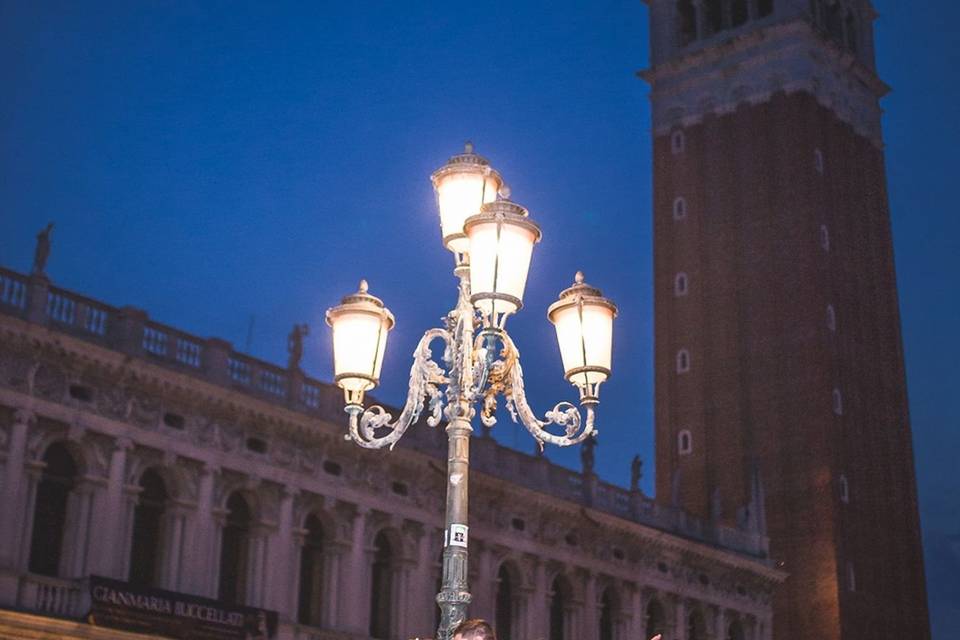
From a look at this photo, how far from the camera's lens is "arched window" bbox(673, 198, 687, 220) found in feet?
168

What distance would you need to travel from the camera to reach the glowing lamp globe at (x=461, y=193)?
1234 centimetres

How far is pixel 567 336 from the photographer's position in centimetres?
1240

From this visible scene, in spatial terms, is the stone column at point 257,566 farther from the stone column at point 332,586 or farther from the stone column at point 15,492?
the stone column at point 15,492

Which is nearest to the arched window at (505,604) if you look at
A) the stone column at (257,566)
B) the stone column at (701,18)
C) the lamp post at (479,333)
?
the stone column at (257,566)

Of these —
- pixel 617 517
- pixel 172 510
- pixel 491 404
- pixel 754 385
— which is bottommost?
pixel 491 404

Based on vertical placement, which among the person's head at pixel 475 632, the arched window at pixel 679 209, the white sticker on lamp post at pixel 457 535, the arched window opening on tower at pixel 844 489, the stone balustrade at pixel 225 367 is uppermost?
the arched window at pixel 679 209

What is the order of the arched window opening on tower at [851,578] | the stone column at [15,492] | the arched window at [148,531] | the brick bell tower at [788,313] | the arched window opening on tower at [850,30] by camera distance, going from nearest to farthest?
the stone column at [15,492]
the arched window at [148,531]
the arched window opening on tower at [851,578]
the brick bell tower at [788,313]
the arched window opening on tower at [850,30]

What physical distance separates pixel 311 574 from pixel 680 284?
2513 centimetres

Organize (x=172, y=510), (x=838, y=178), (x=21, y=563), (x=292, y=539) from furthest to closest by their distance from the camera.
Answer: (x=838, y=178), (x=292, y=539), (x=172, y=510), (x=21, y=563)

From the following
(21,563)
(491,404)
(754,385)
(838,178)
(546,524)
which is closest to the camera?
(491,404)

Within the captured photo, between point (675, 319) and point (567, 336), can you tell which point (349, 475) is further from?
point (675, 319)

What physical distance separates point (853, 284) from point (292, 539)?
90.3ft

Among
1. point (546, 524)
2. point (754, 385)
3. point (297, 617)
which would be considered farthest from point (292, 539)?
point (754, 385)

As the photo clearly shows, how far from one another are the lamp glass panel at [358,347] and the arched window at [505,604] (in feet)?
69.7
